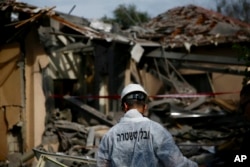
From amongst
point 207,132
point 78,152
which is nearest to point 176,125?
point 207,132

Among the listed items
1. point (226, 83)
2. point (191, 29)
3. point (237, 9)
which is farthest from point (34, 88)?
point (237, 9)

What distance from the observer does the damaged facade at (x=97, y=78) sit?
978cm

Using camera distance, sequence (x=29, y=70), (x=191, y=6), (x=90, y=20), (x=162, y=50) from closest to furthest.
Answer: (x=29, y=70) → (x=90, y=20) → (x=162, y=50) → (x=191, y=6)

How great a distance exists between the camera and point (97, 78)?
12.8 metres

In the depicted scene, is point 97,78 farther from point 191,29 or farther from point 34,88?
point 191,29

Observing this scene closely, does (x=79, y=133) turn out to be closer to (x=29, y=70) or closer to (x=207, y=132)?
(x=29, y=70)

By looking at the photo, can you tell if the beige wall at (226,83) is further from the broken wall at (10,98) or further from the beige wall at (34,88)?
the broken wall at (10,98)

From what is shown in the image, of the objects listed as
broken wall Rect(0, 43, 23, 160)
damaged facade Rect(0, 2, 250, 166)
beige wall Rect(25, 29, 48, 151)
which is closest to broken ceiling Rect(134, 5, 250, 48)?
damaged facade Rect(0, 2, 250, 166)

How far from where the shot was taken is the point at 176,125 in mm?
11469

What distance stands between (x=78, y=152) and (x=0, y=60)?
272 centimetres

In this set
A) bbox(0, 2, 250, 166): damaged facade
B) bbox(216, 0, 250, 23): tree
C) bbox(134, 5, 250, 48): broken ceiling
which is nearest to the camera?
bbox(0, 2, 250, 166): damaged facade

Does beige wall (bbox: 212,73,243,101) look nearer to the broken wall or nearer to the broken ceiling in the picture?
the broken ceiling

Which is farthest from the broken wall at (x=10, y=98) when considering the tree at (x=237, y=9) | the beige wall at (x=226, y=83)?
the tree at (x=237, y=9)

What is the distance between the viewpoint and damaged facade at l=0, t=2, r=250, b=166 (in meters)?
9.78
